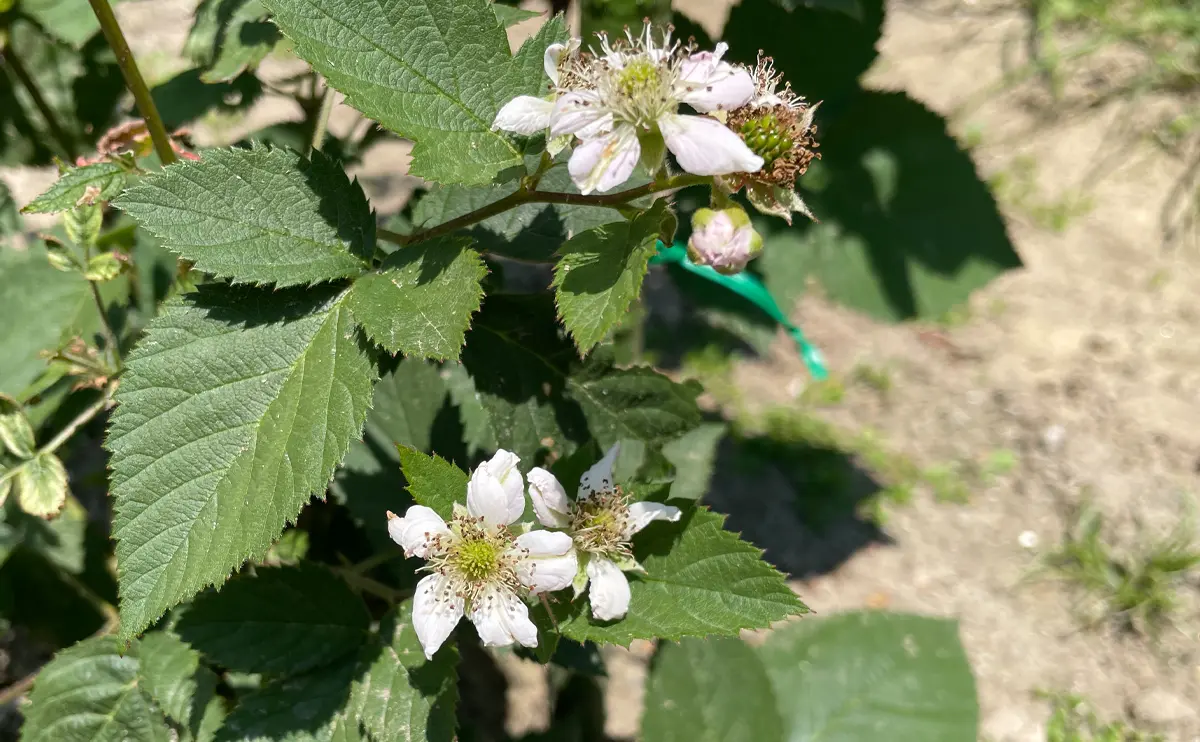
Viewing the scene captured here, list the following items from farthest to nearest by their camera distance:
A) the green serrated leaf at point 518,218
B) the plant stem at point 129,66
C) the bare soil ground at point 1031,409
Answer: the bare soil ground at point 1031,409 → the green serrated leaf at point 518,218 → the plant stem at point 129,66

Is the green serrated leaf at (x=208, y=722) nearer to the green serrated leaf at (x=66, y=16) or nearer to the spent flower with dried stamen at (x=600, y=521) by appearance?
the spent flower with dried stamen at (x=600, y=521)

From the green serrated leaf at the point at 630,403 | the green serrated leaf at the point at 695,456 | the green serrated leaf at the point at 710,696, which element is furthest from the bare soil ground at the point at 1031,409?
the green serrated leaf at the point at 630,403

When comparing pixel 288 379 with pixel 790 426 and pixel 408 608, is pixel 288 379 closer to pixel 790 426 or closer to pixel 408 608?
pixel 408 608

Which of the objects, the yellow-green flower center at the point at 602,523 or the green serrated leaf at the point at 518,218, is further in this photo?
the green serrated leaf at the point at 518,218

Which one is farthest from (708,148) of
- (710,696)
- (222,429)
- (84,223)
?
(710,696)

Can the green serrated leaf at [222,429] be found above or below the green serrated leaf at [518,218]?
below

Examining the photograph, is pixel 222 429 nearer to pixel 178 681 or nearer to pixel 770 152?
pixel 178 681

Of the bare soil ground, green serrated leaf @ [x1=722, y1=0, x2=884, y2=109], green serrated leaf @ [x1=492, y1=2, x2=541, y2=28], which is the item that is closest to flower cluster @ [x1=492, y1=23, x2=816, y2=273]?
green serrated leaf @ [x1=492, y1=2, x2=541, y2=28]

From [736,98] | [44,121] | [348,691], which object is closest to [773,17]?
[736,98]
